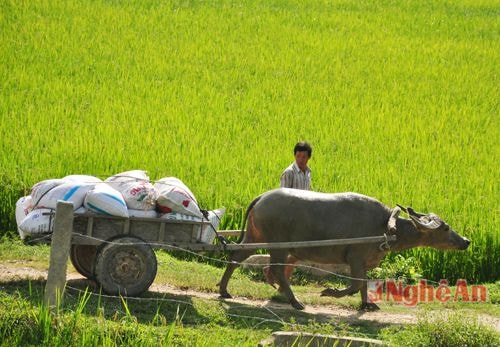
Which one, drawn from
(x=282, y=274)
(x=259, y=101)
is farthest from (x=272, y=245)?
(x=259, y=101)

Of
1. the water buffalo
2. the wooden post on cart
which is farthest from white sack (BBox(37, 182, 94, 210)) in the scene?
the water buffalo

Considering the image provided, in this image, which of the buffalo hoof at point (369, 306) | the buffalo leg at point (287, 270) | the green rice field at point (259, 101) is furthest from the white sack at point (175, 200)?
the green rice field at point (259, 101)

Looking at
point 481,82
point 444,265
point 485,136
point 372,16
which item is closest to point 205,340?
point 444,265

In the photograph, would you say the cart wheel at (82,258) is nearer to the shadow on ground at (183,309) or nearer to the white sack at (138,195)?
the shadow on ground at (183,309)

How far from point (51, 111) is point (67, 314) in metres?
7.61

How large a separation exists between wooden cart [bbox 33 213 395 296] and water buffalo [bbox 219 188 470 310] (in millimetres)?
327

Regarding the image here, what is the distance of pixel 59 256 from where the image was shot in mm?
6531

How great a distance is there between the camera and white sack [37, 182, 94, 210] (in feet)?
25.5

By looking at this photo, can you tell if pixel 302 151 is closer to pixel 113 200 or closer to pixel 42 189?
pixel 113 200

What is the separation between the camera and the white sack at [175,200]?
26.5ft

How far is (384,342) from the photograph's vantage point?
22.1 ft

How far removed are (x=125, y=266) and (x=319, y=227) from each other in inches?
67.6

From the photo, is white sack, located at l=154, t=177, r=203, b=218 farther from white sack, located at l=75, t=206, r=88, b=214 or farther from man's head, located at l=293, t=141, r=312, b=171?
man's head, located at l=293, t=141, r=312, b=171

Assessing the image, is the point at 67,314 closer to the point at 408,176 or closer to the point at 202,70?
the point at 408,176
